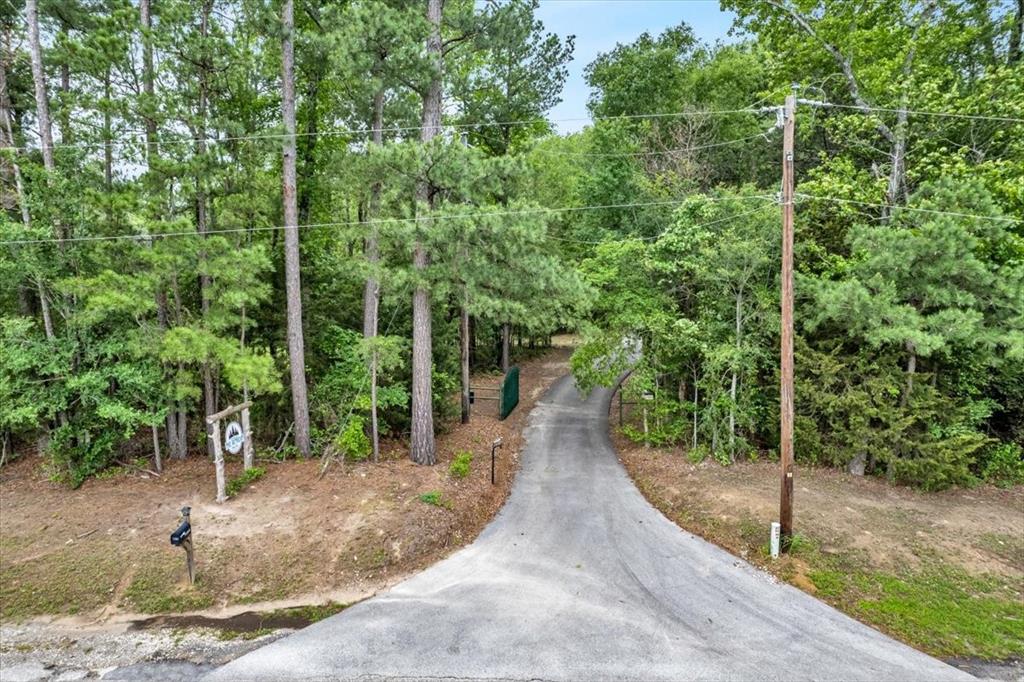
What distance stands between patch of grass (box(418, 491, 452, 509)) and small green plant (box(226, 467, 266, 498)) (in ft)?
11.7

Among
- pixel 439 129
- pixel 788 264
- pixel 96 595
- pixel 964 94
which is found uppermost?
pixel 964 94

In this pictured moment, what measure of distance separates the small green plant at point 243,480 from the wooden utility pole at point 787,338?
964 centimetres

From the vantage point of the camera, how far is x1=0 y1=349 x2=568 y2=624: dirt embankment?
21.4ft

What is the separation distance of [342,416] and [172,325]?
3833 mm

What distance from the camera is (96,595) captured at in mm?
6426

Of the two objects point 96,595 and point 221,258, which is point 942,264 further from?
point 96,595

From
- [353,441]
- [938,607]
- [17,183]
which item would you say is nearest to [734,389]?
[938,607]

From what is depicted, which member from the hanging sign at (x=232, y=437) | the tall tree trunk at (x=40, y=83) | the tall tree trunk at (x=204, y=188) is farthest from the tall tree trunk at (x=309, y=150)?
the hanging sign at (x=232, y=437)

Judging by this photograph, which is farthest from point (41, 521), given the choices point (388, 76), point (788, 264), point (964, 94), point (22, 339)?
point (964, 94)

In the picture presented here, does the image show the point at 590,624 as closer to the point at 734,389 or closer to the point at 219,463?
the point at 734,389

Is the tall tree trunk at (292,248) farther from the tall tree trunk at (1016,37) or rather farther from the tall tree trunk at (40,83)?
the tall tree trunk at (1016,37)

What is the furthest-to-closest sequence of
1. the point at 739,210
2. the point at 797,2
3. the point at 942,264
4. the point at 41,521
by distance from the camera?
the point at 797,2 < the point at 739,210 < the point at 942,264 < the point at 41,521

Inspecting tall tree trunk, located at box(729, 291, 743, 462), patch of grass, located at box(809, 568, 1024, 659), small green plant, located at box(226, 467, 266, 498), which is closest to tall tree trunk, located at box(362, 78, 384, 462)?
small green plant, located at box(226, 467, 266, 498)

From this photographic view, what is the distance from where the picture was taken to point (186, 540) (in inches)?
253
